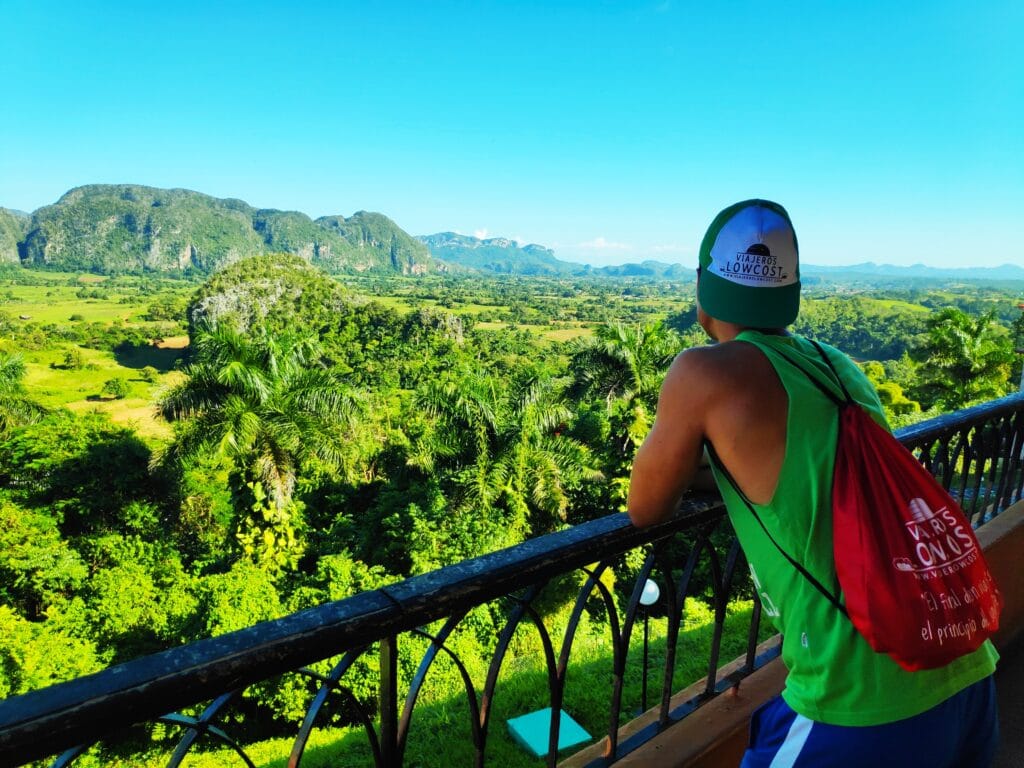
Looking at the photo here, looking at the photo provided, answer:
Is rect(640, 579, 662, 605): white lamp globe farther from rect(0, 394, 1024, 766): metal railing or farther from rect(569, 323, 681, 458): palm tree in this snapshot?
rect(569, 323, 681, 458): palm tree

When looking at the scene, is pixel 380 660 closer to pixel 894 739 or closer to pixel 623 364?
pixel 894 739

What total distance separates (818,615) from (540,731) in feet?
15.8

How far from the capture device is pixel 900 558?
1.00m

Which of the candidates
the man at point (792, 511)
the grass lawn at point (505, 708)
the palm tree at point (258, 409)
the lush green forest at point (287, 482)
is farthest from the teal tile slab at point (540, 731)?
the palm tree at point (258, 409)

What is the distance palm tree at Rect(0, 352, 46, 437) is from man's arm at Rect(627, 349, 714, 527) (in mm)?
32313

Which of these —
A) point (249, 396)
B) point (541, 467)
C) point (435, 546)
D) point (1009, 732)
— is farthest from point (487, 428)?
point (1009, 732)

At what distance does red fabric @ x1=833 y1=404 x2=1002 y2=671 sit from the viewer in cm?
100

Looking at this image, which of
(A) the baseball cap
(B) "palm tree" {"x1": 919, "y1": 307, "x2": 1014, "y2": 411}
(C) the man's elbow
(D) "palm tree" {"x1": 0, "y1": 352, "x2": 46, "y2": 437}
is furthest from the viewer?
(D) "palm tree" {"x1": 0, "y1": 352, "x2": 46, "y2": 437}

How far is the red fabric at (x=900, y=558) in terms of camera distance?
1.00 metres

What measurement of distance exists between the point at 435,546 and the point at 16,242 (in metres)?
243

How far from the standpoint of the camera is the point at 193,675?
2.90 feet

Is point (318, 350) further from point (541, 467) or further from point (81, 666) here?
point (81, 666)

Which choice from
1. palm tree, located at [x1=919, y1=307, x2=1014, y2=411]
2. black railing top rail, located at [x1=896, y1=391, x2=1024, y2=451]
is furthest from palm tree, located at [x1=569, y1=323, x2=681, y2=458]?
black railing top rail, located at [x1=896, y1=391, x2=1024, y2=451]

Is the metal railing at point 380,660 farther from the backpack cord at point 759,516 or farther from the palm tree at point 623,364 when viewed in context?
the palm tree at point 623,364
